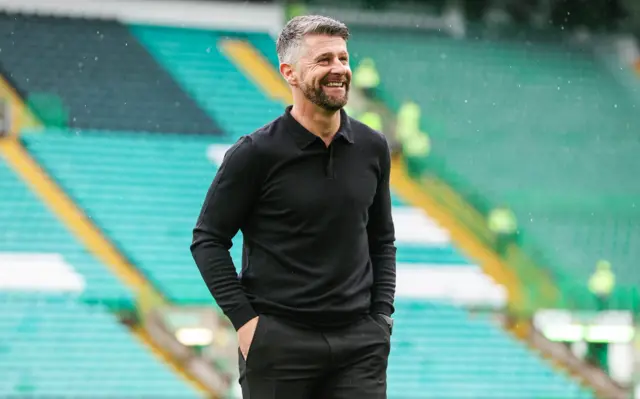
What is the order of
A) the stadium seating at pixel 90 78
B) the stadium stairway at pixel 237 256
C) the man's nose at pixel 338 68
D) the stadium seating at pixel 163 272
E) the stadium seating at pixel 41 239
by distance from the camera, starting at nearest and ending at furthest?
the man's nose at pixel 338 68, the stadium seating at pixel 163 272, the stadium seating at pixel 41 239, the stadium stairway at pixel 237 256, the stadium seating at pixel 90 78

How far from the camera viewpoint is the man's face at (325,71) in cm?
201

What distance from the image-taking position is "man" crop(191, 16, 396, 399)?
2.02 m

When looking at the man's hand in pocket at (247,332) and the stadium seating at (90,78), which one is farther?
the stadium seating at (90,78)

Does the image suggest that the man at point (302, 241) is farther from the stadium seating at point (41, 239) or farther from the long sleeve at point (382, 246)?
the stadium seating at point (41, 239)

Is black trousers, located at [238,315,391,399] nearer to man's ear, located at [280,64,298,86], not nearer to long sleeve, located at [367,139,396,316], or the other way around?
long sleeve, located at [367,139,396,316]

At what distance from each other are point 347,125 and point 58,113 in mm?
6908

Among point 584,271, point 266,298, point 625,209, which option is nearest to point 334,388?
point 266,298

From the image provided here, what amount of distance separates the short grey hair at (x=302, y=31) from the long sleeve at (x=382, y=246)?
0.26m

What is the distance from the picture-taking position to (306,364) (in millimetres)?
2016

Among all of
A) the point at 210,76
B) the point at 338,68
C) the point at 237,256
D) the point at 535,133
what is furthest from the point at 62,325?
the point at 338,68

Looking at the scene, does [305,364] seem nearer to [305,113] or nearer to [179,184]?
[305,113]

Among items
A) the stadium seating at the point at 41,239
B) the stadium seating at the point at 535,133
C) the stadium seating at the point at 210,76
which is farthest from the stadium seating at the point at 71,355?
the stadium seating at the point at 535,133

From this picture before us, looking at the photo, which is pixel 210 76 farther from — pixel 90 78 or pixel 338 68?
pixel 338 68

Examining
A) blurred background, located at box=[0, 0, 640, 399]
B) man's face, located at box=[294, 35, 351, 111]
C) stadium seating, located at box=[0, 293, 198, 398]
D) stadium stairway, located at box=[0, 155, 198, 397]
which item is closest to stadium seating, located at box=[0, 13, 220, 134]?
blurred background, located at box=[0, 0, 640, 399]
